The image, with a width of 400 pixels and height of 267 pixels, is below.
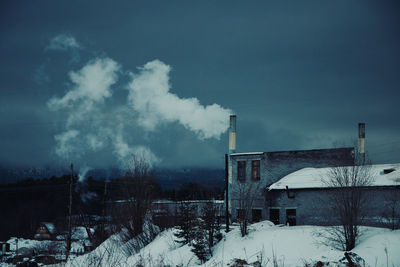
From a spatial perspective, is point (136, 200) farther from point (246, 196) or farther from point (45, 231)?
point (45, 231)

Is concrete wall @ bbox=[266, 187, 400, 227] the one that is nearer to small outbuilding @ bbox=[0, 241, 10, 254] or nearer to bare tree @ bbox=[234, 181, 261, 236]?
bare tree @ bbox=[234, 181, 261, 236]

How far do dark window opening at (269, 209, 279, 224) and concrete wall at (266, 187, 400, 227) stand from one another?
0.33 metres

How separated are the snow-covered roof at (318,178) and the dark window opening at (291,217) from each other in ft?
6.24

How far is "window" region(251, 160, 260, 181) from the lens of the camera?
120ft

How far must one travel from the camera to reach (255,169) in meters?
36.9

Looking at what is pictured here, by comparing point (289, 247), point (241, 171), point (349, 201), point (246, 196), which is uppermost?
point (241, 171)

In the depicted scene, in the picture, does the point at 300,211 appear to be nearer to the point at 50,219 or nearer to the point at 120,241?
the point at 120,241

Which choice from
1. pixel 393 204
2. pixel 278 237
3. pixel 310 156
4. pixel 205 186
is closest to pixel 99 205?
pixel 205 186

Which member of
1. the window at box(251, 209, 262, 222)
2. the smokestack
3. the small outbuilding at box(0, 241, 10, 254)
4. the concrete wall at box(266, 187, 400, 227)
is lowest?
the small outbuilding at box(0, 241, 10, 254)

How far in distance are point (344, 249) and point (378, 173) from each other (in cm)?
882

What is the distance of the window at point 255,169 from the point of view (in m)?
36.7

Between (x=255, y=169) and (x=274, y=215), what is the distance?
4934 mm

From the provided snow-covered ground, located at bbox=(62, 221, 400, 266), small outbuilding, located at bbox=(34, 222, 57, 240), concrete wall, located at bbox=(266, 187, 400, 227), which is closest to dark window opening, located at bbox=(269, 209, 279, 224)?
concrete wall, located at bbox=(266, 187, 400, 227)

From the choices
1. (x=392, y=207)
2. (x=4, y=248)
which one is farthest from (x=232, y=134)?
(x=4, y=248)
